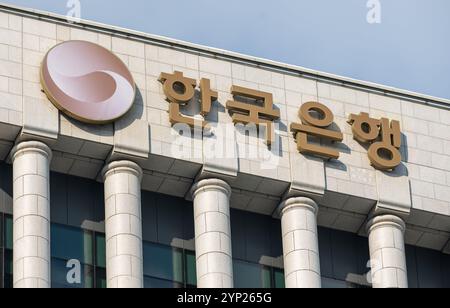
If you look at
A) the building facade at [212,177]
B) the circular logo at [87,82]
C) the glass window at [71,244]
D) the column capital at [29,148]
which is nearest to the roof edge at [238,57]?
the building facade at [212,177]

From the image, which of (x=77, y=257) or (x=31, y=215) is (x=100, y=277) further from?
(x=31, y=215)

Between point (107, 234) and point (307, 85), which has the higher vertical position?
point (307, 85)

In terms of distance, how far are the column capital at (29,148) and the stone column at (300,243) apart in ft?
29.6

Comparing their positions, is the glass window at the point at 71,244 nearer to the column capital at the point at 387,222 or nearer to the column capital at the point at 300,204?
the column capital at the point at 300,204

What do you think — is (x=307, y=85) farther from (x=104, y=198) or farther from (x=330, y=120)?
(x=104, y=198)

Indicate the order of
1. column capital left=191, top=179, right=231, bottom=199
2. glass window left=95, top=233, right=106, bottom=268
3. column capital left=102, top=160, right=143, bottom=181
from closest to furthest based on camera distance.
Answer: glass window left=95, top=233, right=106, bottom=268
column capital left=102, top=160, right=143, bottom=181
column capital left=191, top=179, right=231, bottom=199

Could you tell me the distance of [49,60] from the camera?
7231cm

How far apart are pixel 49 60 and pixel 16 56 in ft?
3.72

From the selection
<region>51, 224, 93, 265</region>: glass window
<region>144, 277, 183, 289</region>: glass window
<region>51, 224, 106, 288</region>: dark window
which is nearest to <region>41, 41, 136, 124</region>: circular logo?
<region>51, 224, 93, 265</region>: glass window

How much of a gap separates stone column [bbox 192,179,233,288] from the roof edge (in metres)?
5.05

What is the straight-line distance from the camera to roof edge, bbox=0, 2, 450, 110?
73.7 m

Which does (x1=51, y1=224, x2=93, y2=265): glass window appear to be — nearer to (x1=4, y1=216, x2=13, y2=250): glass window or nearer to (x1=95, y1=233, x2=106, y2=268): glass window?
(x1=95, y1=233, x2=106, y2=268): glass window
